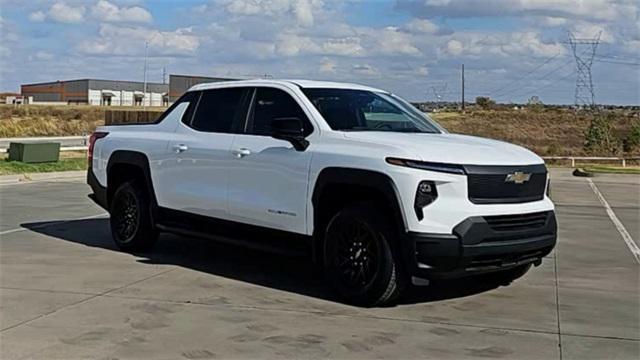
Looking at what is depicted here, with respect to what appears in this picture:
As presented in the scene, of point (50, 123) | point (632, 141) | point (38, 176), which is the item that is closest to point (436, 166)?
point (38, 176)

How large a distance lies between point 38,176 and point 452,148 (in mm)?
16545

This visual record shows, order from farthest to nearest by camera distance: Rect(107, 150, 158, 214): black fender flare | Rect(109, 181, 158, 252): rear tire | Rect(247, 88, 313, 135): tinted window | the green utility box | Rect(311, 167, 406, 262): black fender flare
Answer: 1. the green utility box
2. Rect(109, 181, 158, 252): rear tire
3. Rect(107, 150, 158, 214): black fender flare
4. Rect(247, 88, 313, 135): tinted window
5. Rect(311, 167, 406, 262): black fender flare

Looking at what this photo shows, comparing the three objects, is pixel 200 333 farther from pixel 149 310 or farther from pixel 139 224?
pixel 139 224

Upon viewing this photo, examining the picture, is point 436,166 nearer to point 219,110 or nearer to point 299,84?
point 299,84

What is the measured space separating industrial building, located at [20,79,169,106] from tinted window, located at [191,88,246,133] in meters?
93.2

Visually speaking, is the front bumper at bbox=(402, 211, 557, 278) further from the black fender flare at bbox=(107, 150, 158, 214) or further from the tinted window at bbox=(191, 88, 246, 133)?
the black fender flare at bbox=(107, 150, 158, 214)

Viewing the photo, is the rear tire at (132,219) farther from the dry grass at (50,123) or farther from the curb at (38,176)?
the dry grass at (50,123)

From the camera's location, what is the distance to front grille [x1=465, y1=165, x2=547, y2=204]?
6586 millimetres

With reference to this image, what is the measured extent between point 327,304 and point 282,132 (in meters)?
1.61

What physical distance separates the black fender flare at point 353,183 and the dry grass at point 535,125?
4160 centimetres

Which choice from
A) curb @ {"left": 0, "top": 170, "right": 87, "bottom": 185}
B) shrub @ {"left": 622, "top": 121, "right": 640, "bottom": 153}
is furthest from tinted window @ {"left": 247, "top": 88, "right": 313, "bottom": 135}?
shrub @ {"left": 622, "top": 121, "right": 640, "bottom": 153}

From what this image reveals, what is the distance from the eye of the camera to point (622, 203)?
1817 cm

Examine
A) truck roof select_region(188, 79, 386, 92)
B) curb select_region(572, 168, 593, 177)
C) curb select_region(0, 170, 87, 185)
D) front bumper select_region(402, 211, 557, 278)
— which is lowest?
curb select_region(0, 170, 87, 185)

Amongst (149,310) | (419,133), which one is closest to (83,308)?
(149,310)
